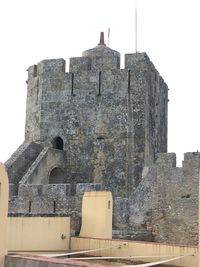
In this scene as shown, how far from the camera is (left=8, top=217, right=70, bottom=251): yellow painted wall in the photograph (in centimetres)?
1293

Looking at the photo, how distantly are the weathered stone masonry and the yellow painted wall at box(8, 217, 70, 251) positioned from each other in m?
6.05

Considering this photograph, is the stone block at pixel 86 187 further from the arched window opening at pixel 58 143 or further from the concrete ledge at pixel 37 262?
the concrete ledge at pixel 37 262

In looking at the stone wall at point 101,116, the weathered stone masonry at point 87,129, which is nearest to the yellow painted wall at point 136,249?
the weathered stone masonry at point 87,129

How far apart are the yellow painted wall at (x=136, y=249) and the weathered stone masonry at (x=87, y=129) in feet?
20.8

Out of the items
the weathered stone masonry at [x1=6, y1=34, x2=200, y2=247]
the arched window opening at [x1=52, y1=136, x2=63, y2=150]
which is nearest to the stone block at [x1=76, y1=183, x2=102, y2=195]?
the weathered stone masonry at [x1=6, y1=34, x2=200, y2=247]

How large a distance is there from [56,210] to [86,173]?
14.6 ft

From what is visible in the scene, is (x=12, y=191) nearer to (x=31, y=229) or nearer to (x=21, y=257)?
(x=31, y=229)

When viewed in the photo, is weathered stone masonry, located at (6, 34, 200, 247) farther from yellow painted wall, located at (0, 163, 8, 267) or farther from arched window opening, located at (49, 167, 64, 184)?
yellow painted wall, located at (0, 163, 8, 267)

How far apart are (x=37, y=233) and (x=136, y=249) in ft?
8.91

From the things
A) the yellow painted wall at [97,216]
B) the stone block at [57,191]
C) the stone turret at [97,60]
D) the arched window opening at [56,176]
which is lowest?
the yellow painted wall at [97,216]

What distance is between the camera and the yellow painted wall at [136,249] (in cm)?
1091

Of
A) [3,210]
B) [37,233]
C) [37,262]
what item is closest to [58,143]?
[37,233]

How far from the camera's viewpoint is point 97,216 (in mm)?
15234

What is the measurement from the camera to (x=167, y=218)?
1877 cm
